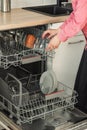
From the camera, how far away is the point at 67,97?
1761 millimetres

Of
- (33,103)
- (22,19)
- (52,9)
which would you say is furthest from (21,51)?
(52,9)

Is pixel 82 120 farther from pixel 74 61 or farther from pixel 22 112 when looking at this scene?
pixel 74 61

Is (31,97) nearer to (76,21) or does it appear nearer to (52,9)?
(76,21)

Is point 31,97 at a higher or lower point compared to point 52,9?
lower

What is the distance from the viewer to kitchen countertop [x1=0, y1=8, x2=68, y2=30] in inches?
66.5

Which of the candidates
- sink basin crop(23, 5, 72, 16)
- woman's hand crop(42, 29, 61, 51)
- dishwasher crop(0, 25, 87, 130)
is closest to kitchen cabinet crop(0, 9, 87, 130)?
dishwasher crop(0, 25, 87, 130)

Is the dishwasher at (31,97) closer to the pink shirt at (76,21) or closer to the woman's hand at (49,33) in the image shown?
the woman's hand at (49,33)

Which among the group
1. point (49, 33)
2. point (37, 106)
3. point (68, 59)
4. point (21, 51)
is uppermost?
point (49, 33)

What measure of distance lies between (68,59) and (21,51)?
0.40 meters

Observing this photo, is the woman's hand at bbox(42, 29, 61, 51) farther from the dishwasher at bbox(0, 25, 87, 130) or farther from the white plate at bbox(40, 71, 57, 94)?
the white plate at bbox(40, 71, 57, 94)

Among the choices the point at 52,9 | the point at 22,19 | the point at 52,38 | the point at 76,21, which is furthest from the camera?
the point at 52,9

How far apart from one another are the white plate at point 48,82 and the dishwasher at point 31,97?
3cm

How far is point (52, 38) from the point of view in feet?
5.35

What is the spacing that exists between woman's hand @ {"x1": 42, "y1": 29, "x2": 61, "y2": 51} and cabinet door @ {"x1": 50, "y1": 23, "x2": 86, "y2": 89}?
17 cm
